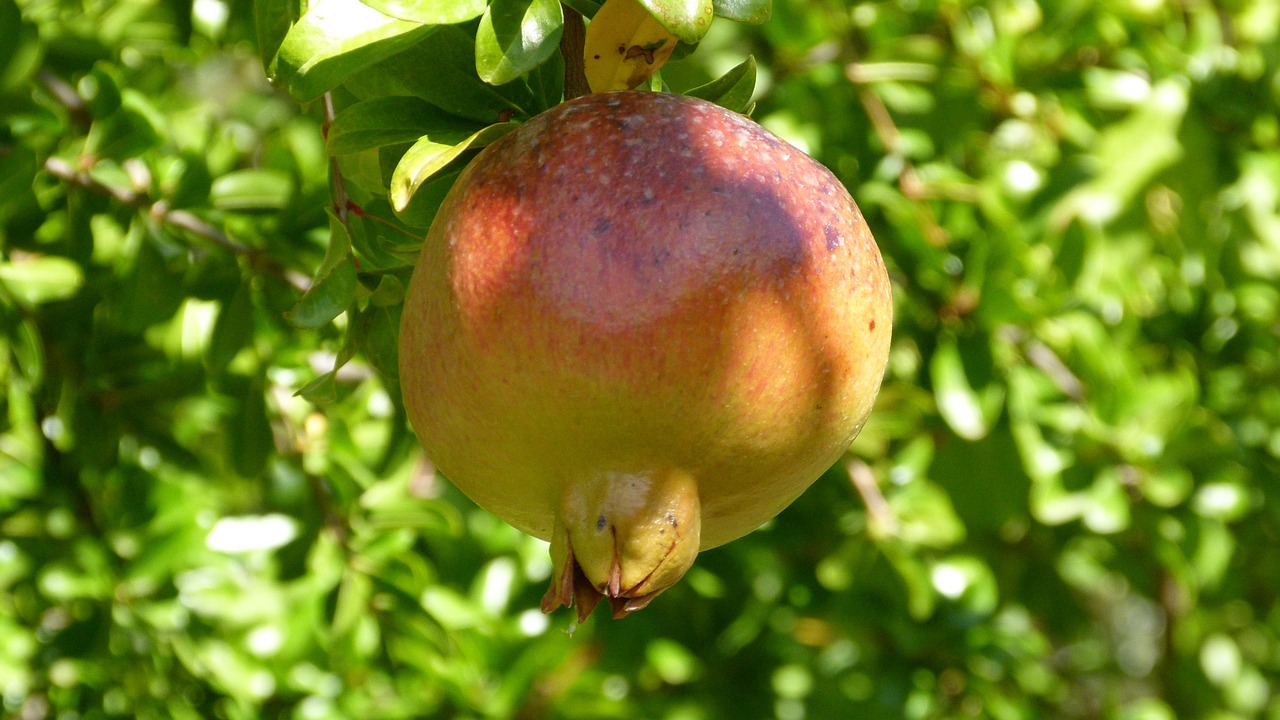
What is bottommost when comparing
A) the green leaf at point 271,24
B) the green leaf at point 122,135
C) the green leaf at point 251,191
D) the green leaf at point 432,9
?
the green leaf at point 251,191

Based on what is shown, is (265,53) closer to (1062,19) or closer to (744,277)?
(744,277)

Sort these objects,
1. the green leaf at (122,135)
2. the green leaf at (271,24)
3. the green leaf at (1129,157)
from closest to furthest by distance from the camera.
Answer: the green leaf at (271,24) < the green leaf at (122,135) < the green leaf at (1129,157)

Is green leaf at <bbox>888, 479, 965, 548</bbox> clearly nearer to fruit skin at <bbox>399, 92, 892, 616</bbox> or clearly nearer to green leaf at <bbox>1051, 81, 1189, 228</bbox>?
green leaf at <bbox>1051, 81, 1189, 228</bbox>

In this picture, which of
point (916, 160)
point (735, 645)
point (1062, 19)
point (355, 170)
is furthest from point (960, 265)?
point (355, 170)

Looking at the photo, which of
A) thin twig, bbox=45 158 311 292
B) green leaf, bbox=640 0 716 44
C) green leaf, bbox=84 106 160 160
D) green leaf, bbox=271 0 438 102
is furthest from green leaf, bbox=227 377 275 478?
green leaf, bbox=640 0 716 44

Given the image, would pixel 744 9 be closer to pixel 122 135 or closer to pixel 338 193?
pixel 338 193

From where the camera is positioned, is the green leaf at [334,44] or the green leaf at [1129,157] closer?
the green leaf at [334,44]

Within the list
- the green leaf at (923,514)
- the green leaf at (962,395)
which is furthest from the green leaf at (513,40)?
the green leaf at (923,514)

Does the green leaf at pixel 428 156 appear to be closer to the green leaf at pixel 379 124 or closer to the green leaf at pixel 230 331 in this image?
the green leaf at pixel 379 124
